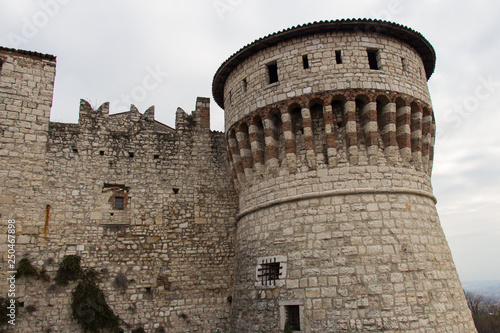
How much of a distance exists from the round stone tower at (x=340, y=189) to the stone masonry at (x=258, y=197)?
3cm

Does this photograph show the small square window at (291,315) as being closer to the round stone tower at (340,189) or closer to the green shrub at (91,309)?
the round stone tower at (340,189)

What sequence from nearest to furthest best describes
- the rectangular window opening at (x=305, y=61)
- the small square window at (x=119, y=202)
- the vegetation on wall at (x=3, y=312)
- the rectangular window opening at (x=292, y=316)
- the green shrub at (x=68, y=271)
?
the rectangular window opening at (x=292, y=316), the vegetation on wall at (x=3, y=312), the rectangular window opening at (x=305, y=61), the green shrub at (x=68, y=271), the small square window at (x=119, y=202)

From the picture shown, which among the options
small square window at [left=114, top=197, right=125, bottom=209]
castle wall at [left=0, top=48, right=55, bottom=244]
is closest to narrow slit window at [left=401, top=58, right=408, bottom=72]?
small square window at [left=114, top=197, right=125, bottom=209]

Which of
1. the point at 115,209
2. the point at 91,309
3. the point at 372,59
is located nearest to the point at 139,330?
the point at 91,309

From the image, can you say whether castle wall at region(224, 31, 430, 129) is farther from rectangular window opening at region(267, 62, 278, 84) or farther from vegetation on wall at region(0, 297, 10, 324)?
vegetation on wall at region(0, 297, 10, 324)

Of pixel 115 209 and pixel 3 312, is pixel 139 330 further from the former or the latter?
pixel 115 209

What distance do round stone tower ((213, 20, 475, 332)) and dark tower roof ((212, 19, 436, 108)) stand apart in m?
0.03

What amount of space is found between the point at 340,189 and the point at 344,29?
3.97 meters

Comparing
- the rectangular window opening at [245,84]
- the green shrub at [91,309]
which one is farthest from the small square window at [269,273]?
the rectangular window opening at [245,84]

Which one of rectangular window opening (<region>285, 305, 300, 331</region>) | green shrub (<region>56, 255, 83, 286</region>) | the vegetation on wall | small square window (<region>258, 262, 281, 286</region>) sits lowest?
rectangular window opening (<region>285, 305, 300, 331</region>)

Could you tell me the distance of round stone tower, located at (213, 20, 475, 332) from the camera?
7.30 metres

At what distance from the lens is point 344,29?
8781 millimetres

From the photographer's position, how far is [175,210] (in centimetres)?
1051

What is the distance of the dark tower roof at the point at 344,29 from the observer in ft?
28.5
